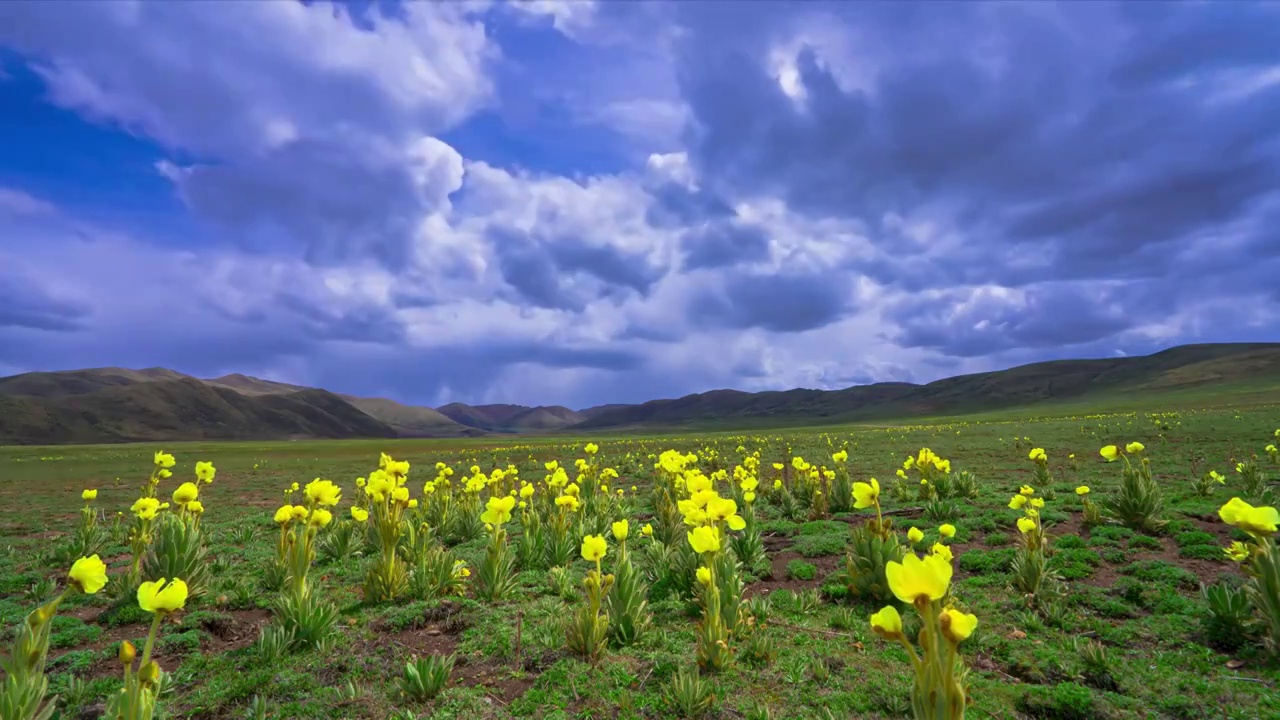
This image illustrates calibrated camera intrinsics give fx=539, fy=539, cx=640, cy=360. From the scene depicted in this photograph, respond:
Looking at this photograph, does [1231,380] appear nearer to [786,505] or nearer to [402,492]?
[786,505]

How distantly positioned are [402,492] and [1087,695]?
7.87 meters

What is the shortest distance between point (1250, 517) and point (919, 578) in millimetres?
4658

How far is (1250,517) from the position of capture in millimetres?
4691

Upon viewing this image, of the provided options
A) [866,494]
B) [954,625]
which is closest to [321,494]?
[866,494]

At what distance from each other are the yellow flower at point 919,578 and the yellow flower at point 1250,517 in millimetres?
4186

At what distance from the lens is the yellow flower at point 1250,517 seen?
4.56m

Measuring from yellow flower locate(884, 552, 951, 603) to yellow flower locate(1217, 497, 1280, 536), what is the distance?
13.7 ft

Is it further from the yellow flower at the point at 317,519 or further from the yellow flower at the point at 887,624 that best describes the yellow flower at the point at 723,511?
the yellow flower at the point at 317,519

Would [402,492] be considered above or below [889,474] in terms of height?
above

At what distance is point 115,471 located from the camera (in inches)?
1419

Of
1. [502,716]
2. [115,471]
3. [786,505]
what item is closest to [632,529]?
[786,505]

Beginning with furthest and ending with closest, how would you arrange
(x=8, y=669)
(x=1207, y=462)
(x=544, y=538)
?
(x=1207, y=462) < (x=544, y=538) < (x=8, y=669)

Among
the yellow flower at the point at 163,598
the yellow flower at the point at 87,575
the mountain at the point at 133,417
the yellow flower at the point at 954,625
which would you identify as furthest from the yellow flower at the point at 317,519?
the mountain at the point at 133,417

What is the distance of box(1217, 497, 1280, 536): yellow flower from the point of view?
456cm
